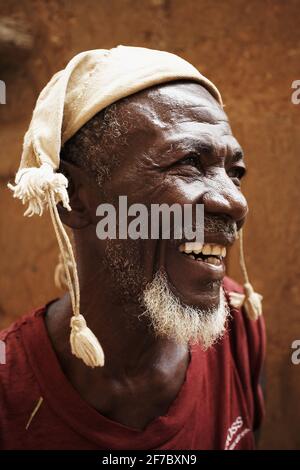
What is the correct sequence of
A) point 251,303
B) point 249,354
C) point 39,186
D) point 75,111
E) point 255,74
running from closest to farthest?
1. point 39,186
2. point 75,111
3. point 251,303
4. point 249,354
5. point 255,74

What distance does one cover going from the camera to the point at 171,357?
4.94ft

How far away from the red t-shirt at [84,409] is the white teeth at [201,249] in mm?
425

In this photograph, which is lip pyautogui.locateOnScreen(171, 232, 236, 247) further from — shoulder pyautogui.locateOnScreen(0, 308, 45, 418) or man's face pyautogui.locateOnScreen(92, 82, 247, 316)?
shoulder pyautogui.locateOnScreen(0, 308, 45, 418)

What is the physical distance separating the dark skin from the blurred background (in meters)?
0.72

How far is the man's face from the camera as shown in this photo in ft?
4.02

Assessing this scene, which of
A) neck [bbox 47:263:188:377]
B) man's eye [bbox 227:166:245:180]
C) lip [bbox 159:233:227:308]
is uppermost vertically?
man's eye [bbox 227:166:245:180]

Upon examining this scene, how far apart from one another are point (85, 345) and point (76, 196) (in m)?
0.41

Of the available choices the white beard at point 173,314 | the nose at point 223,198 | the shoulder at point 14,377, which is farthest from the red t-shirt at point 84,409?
the nose at point 223,198

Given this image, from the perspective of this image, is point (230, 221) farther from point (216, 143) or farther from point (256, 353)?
point (256, 353)

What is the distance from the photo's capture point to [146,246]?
4.12 feet

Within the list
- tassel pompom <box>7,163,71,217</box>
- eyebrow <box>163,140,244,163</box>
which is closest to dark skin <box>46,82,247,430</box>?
eyebrow <box>163,140,244,163</box>

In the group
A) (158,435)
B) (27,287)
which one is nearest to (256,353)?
(158,435)

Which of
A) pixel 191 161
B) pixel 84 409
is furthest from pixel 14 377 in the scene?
pixel 191 161

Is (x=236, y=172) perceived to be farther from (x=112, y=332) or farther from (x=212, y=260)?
(x=112, y=332)
